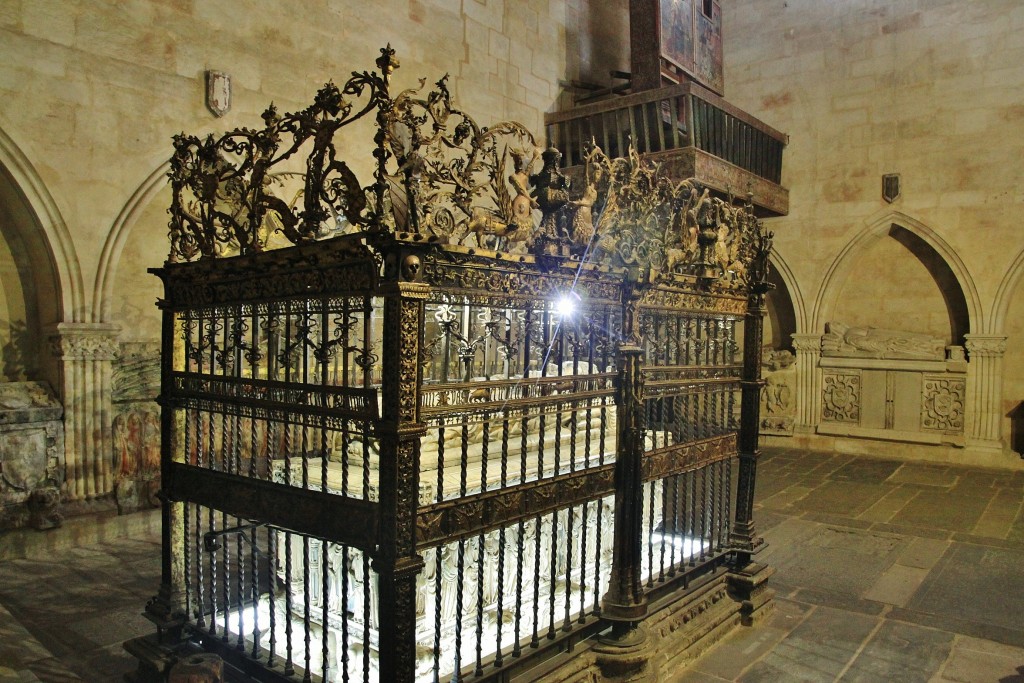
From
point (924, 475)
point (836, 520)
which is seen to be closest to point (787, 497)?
point (836, 520)

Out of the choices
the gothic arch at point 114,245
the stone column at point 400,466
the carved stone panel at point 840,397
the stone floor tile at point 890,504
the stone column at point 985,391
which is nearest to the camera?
the stone column at point 400,466

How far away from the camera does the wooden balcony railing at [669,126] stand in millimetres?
7043

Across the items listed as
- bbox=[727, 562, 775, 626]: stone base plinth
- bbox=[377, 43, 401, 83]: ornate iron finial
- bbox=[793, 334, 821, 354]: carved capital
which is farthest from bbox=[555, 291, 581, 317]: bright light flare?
bbox=[793, 334, 821, 354]: carved capital

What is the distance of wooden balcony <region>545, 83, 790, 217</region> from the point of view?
703 cm

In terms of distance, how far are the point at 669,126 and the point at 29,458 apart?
6.08m

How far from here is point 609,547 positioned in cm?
381

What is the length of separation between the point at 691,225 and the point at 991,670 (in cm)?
223

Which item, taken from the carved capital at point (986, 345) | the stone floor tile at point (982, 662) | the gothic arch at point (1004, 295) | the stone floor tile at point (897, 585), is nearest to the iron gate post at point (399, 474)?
the stone floor tile at point (982, 662)

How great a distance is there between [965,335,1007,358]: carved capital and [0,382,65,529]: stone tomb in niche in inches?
335

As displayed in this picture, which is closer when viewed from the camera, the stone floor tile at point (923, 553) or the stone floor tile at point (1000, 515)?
the stone floor tile at point (923, 553)

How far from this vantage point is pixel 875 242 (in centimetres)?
893

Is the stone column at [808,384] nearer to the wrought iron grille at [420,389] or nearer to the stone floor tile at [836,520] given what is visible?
the stone floor tile at [836,520]

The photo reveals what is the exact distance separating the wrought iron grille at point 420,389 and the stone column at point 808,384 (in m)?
5.55

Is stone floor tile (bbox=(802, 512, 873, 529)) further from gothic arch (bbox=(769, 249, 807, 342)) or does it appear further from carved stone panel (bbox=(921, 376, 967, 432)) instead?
gothic arch (bbox=(769, 249, 807, 342))
